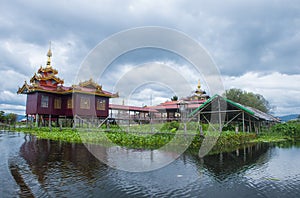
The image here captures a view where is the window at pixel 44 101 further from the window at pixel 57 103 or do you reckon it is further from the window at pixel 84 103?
the window at pixel 84 103

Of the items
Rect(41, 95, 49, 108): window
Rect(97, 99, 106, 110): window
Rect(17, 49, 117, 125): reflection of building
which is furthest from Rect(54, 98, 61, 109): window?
Rect(97, 99, 106, 110): window

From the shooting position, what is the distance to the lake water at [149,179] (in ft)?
17.2

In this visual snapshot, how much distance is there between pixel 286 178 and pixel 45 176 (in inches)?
285

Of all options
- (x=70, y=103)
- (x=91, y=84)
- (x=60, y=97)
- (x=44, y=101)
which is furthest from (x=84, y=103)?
Answer: (x=44, y=101)

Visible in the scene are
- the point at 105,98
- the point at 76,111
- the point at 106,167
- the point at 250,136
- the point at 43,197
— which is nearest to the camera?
the point at 43,197

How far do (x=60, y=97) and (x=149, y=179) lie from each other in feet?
68.6

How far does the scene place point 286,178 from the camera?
6832 millimetres

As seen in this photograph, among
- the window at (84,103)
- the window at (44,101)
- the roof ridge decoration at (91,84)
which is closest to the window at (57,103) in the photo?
the window at (44,101)

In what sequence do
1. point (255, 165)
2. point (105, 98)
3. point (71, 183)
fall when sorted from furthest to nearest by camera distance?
point (105, 98) → point (255, 165) → point (71, 183)

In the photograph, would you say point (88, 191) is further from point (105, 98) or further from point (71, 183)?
point (105, 98)

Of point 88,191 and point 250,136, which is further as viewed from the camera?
point 250,136

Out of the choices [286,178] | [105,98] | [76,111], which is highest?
[105,98]

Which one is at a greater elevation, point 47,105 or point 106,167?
point 47,105

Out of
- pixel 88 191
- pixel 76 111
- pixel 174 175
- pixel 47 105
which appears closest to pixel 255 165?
pixel 174 175
